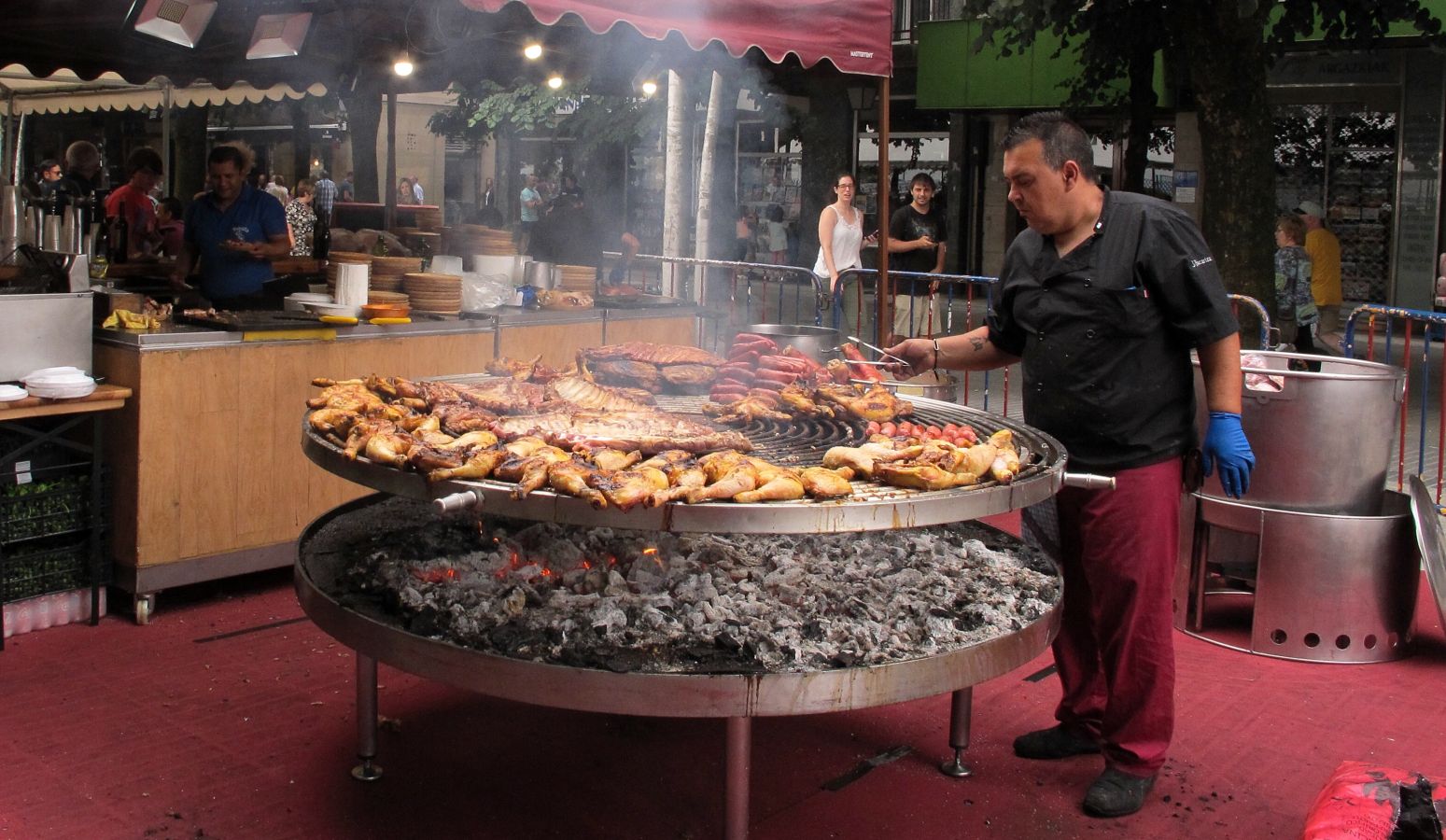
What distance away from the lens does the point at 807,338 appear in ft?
19.0

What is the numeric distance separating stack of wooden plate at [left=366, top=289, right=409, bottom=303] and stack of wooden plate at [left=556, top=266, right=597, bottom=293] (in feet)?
4.60

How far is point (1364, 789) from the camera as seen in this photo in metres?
3.71

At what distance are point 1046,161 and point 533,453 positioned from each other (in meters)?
1.93

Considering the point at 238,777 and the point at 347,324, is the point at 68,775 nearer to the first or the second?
the point at 238,777

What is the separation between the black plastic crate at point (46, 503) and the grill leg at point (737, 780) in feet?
12.3

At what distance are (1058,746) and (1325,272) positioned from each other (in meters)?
12.1

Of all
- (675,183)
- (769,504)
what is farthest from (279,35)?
(769,504)

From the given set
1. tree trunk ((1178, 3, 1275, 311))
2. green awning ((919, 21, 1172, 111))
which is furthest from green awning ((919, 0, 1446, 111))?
tree trunk ((1178, 3, 1275, 311))

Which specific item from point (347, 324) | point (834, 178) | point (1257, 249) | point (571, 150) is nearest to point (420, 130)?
point (571, 150)

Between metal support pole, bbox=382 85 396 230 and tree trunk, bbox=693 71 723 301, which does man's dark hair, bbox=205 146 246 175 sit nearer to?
metal support pole, bbox=382 85 396 230

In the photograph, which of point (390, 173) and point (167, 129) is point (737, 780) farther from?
point (167, 129)

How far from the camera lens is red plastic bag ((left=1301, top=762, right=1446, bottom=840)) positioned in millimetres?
3498

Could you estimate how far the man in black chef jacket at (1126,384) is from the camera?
411cm

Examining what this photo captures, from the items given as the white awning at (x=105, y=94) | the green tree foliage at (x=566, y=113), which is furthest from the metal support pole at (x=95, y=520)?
the green tree foliage at (x=566, y=113)
